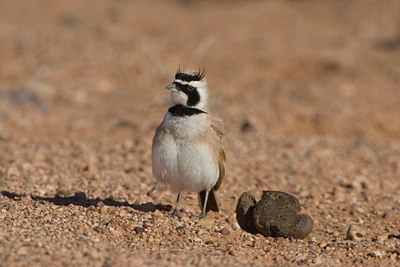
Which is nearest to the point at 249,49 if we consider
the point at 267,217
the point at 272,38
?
the point at 272,38

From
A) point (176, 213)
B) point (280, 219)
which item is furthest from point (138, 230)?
point (280, 219)

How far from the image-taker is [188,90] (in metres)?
6.54

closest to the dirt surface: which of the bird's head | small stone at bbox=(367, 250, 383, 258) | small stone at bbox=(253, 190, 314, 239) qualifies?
small stone at bbox=(367, 250, 383, 258)

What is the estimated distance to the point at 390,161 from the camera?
1028 cm

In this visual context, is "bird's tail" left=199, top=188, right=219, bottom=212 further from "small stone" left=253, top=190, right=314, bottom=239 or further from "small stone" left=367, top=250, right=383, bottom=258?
"small stone" left=367, top=250, right=383, bottom=258

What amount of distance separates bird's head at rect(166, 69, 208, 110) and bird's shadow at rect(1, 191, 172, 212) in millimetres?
1056

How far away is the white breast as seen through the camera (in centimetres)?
647

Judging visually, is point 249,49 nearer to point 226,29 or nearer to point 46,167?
point 226,29

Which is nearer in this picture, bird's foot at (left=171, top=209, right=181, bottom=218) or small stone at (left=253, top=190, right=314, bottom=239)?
small stone at (left=253, top=190, right=314, bottom=239)

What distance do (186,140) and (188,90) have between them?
413 millimetres

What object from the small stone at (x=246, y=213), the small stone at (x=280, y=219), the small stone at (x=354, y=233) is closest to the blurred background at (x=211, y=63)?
the small stone at (x=246, y=213)

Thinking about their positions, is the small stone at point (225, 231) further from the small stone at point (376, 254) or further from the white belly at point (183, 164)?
the small stone at point (376, 254)

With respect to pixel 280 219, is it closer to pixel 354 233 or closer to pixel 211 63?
pixel 354 233

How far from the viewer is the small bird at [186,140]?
648 centimetres
